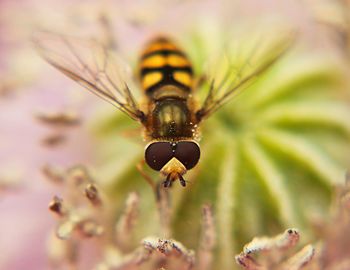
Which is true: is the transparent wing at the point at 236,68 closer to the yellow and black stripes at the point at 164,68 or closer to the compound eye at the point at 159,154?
the yellow and black stripes at the point at 164,68

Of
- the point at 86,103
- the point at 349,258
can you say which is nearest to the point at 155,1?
the point at 86,103

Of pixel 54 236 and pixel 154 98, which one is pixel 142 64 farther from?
pixel 54 236

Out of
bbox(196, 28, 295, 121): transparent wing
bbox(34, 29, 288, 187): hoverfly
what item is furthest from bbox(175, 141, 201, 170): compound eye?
bbox(196, 28, 295, 121): transparent wing

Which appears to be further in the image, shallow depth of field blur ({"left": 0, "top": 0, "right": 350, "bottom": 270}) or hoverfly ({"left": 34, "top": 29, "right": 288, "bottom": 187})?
shallow depth of field blur ({"left": 0, "top": 0, "right": 350, "bottom": 270})

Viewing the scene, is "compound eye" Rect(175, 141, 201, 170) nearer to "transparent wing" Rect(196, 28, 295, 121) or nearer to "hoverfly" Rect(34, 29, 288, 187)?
"hoverfly" Rect(34, 29, 288, 187)

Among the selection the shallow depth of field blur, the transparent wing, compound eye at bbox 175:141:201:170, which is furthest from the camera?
the shallow depth of field blur

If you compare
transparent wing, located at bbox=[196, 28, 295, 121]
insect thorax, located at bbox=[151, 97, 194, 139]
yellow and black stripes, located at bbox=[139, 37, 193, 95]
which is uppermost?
yellow and black stripes, located at bbox=[139, 37, 193, 95]

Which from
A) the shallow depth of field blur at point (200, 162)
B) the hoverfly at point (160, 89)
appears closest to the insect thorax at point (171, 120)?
the hoverfly at point (160, 89)
